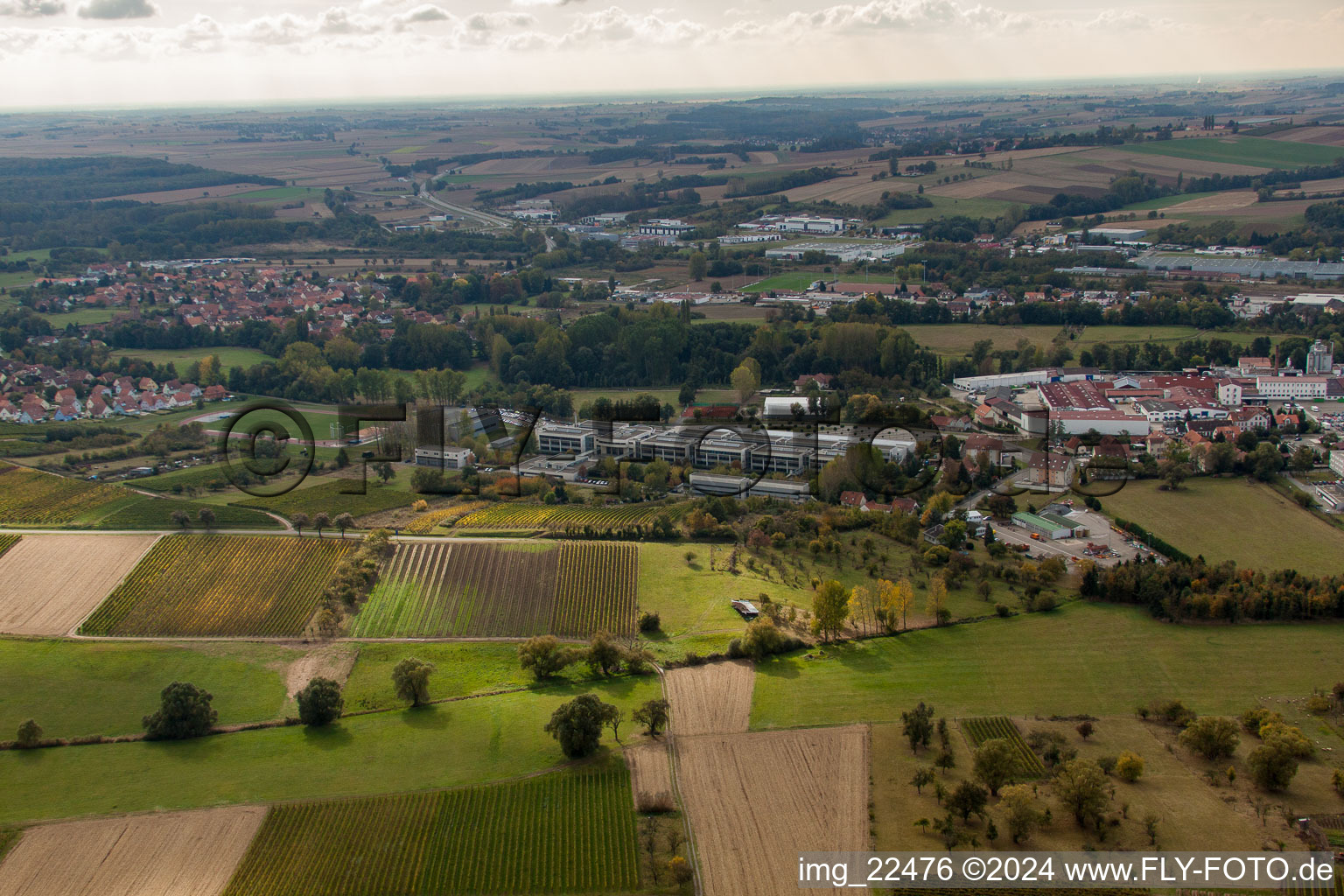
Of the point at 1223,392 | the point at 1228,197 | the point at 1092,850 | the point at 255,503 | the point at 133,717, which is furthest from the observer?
the point at 1228,197

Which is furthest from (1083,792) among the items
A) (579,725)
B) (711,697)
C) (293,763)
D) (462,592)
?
(462,592)

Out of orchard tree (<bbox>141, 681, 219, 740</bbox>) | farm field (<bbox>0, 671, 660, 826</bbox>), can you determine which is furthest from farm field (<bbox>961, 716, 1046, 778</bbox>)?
orchard tree (<bbox>141, 681, 219, 740</bbox>)

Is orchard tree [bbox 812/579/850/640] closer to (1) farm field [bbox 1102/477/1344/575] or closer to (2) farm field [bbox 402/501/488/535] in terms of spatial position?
(1) farm field [bbox 1102/477/1344/575]

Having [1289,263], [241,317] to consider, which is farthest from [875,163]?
[241,317]

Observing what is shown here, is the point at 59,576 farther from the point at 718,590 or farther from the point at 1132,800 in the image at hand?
the point at 1132,800

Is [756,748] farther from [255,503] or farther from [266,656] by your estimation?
[255,503]
